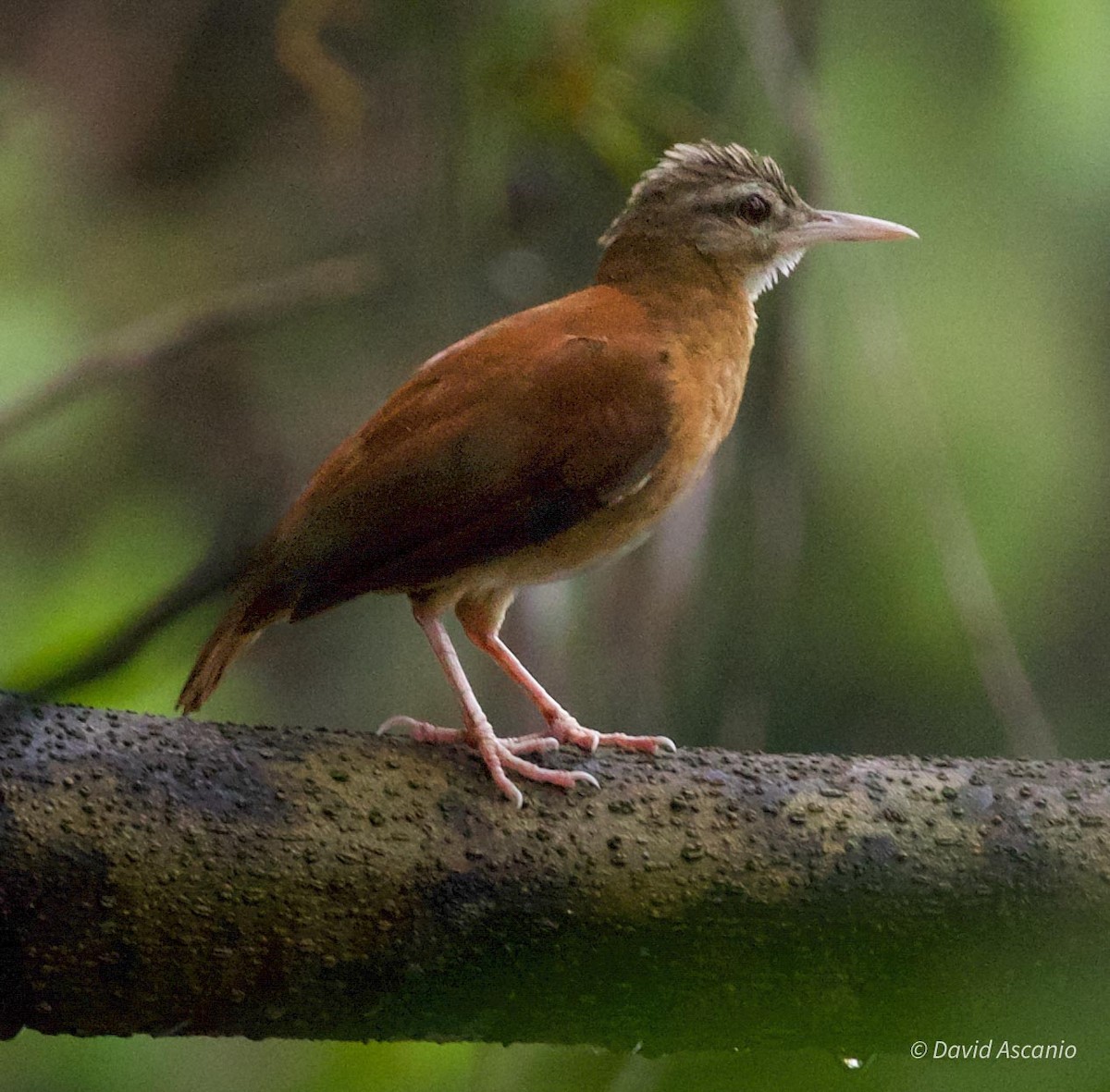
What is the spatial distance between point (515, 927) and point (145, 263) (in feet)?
3.04

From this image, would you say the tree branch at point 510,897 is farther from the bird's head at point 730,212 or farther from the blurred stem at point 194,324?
the bird's head at point 730,212

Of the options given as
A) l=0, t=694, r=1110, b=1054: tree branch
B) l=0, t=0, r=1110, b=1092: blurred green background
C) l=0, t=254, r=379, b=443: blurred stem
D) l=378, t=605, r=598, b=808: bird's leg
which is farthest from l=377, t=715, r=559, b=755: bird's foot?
l=0, t=254, r=379, b=443: blurred stem

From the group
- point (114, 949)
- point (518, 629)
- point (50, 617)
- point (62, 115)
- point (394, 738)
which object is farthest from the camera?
point (518, 629)

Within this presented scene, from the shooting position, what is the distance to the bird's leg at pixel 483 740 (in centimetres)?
118

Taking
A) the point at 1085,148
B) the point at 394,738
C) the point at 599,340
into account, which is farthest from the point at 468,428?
the point at 1085,148

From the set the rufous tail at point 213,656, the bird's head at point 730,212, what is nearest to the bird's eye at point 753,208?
the bird's head at point 730,212

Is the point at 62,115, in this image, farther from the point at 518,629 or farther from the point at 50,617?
the point at 518,629

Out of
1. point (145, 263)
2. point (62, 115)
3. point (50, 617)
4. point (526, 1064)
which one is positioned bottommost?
point (526, 1064)

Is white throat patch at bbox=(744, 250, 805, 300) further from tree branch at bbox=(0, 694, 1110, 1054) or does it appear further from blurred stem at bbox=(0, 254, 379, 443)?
tree branch at bbox=(0, 694, 1110, 1054)

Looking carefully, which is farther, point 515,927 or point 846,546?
point 846,546

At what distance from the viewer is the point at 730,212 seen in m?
1.45

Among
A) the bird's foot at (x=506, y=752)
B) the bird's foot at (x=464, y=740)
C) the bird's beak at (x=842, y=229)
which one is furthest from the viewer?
the bird's beak at (x=842, y=229)

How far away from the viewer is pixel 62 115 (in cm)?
152

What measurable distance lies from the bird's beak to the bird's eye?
0.13 ft
